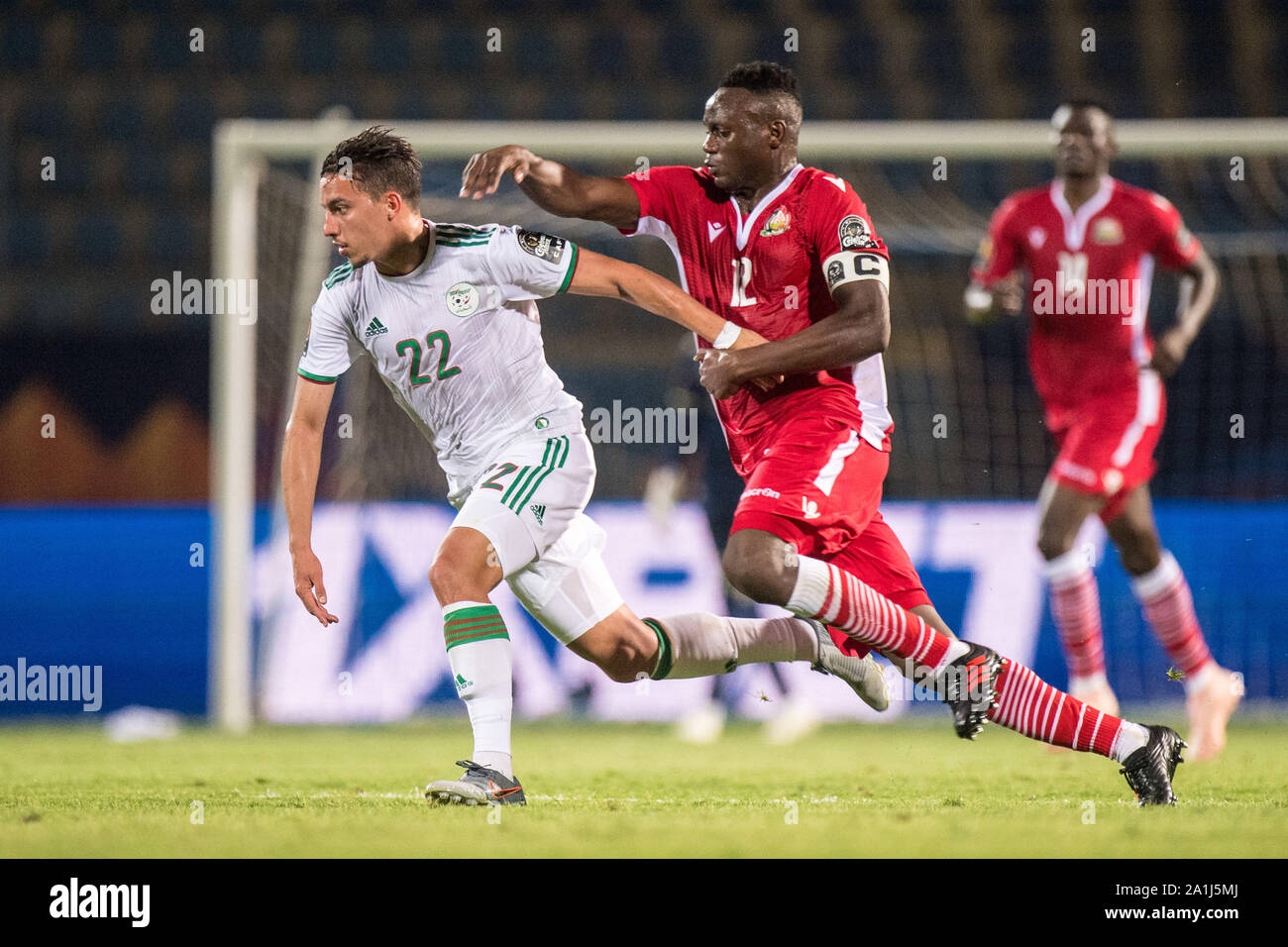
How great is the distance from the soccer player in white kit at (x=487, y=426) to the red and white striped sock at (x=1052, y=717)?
62cm

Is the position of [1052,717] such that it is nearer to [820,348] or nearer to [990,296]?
[820,348]

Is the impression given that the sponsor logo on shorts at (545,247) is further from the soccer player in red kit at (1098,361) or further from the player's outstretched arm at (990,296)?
the soccer player in red kit at (1098,361)

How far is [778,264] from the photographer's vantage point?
446cm

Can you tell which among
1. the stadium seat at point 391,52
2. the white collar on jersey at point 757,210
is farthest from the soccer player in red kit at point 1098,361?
the stadium seat at point 391,52

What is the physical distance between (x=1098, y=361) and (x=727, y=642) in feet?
9.37

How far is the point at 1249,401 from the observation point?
8.84 m

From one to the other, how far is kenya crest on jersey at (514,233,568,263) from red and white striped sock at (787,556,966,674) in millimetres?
1096

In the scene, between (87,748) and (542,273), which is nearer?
(542,273)

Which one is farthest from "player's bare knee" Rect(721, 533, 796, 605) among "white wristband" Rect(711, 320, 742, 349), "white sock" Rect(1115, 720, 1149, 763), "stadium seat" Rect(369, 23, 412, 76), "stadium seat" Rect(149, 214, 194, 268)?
"stadium seat" Rect(369, 23, 412, 76)

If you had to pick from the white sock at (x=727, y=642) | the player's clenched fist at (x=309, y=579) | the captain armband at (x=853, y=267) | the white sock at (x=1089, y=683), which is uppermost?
the captain armband at (x=853, y=267)

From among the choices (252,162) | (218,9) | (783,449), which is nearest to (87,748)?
(252,162)

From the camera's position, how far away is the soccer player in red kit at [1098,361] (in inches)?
255
